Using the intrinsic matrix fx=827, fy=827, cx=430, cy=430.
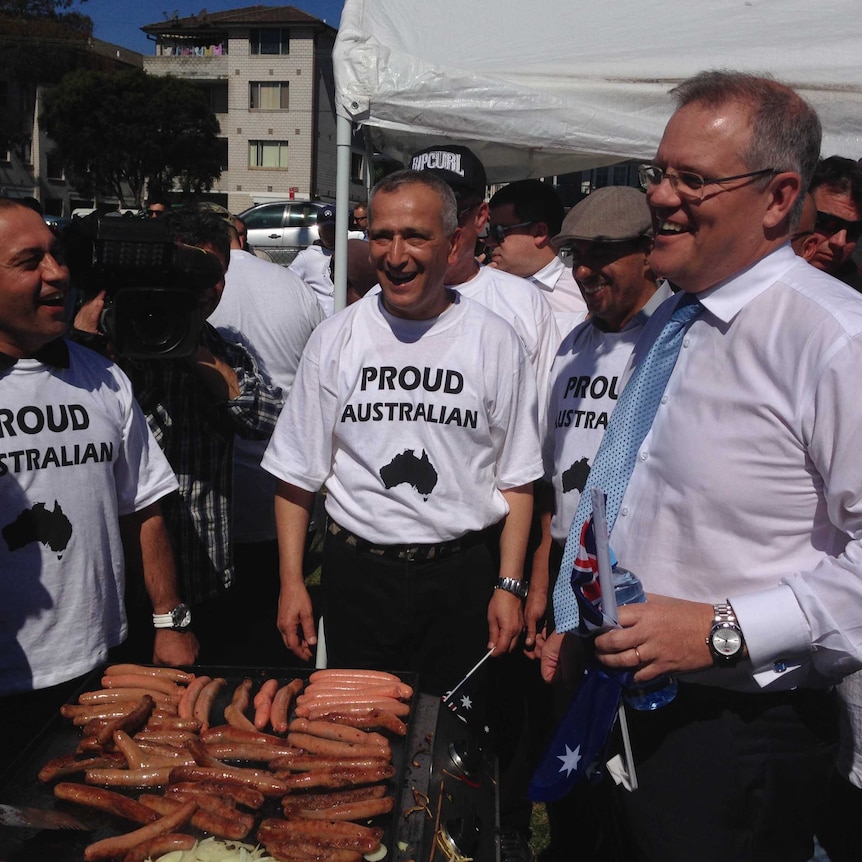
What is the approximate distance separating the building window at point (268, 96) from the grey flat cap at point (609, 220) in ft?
148

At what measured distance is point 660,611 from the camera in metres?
1.70

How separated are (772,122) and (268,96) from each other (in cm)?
4740

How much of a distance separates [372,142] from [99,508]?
13.3 ft

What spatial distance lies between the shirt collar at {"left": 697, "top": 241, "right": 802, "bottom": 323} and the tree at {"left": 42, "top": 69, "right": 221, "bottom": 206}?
38.8 meters

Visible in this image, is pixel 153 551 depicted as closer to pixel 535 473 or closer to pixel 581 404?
pixel 535 473

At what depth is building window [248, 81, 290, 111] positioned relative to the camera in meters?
44.3

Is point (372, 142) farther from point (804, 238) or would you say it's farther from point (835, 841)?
point (835, 841)

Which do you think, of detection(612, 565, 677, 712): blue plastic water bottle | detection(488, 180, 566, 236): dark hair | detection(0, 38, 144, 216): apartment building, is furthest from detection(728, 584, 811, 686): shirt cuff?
detection(0, 38, 144, 216): apartment building

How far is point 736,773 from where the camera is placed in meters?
1.85

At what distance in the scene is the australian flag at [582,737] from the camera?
184cm

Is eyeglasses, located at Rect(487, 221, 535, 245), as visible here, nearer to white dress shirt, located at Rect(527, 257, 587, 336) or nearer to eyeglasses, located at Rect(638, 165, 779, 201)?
white dress shirt, located at Rect(527, 257, 587, 336)

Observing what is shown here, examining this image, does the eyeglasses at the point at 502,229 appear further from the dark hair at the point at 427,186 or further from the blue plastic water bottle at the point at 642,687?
the blue plastic water bottle at the point at 642,687

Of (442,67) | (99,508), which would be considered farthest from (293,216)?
(99,508)

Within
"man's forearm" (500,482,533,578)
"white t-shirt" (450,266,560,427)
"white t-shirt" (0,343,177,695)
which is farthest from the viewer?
"white t-shirt" (450,266,560,427)
